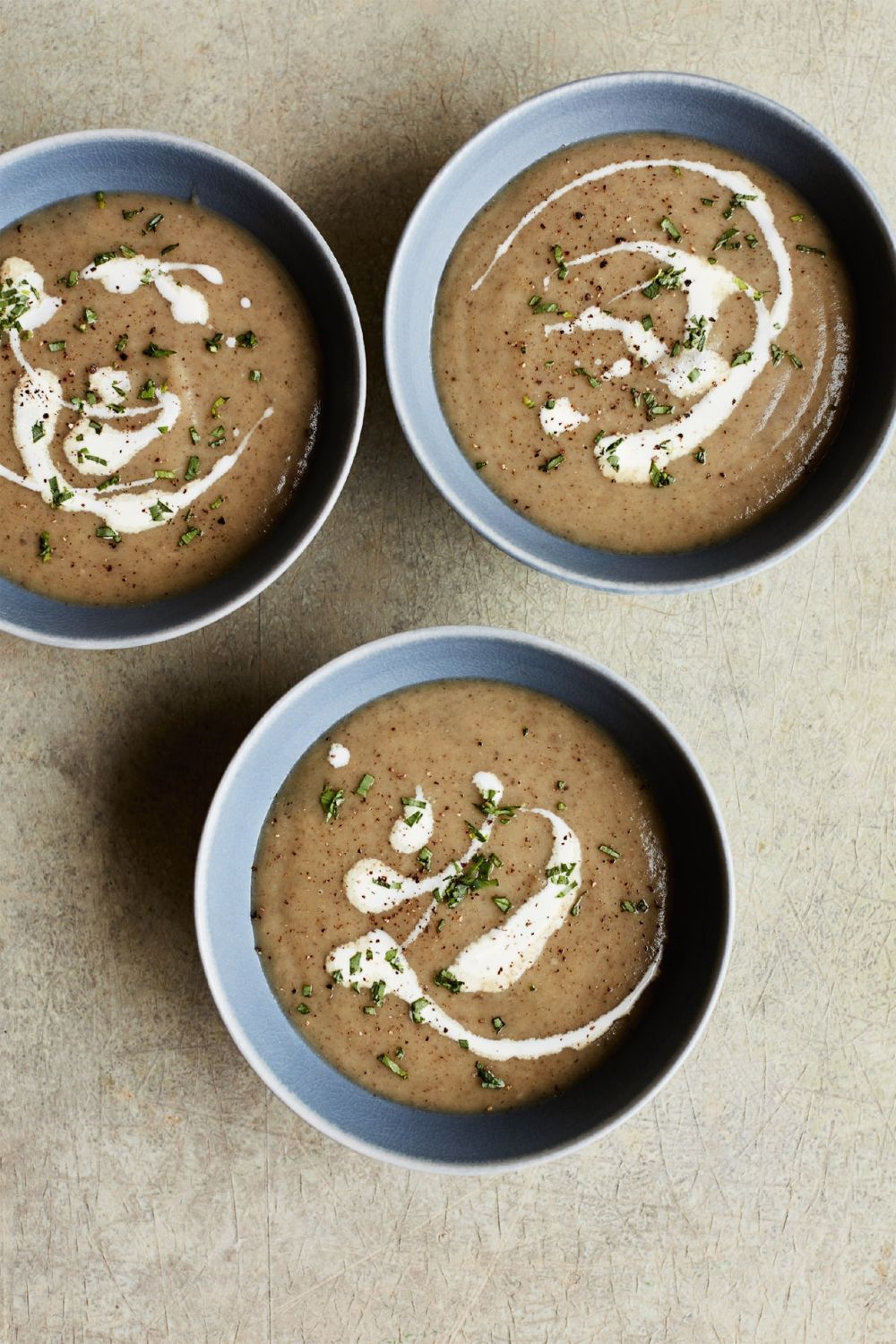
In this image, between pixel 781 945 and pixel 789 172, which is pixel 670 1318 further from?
pixel 789 172

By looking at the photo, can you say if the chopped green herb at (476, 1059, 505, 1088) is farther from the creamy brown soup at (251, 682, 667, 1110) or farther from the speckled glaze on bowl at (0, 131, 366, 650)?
the speckled glaze on bowl at (0, 131, 366, 650)

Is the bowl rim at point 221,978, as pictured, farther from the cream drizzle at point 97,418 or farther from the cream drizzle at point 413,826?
the cream drizzle at point 97,418

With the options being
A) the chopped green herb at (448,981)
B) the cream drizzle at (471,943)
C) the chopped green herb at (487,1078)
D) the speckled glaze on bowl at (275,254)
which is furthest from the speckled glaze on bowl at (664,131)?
the chopped green herb at (487,1078)

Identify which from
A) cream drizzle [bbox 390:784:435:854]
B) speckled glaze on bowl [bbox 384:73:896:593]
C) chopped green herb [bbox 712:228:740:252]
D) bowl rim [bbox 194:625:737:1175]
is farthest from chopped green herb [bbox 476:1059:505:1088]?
chopped green herb [bbox 712:228:740:252]

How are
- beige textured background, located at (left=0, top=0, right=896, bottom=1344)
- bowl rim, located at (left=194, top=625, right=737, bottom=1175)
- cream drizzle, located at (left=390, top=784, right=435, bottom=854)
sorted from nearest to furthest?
bowl rim, located at (left=194, top=625, right=737, bottom=1175) < cream drizzle, located at (left=390, top=784, right=435, bottom=854) < beige textured background, located at (left=0, top=0, right=896, bottom=1344)

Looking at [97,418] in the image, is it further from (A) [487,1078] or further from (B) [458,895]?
(A) [487,1078]

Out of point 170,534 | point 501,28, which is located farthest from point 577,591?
point 501,28

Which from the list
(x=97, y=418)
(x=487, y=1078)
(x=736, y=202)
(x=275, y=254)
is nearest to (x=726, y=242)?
(x=736, y=202)
